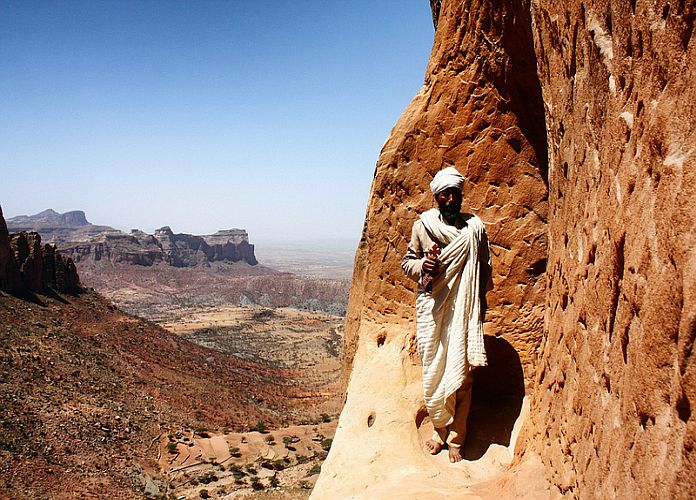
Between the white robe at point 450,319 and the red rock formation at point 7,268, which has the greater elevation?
the white robe at point 450,319

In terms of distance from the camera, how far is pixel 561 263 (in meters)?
3.24

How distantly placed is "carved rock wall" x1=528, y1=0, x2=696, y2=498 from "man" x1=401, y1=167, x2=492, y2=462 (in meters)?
0.67

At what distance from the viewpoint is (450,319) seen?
3816 mm

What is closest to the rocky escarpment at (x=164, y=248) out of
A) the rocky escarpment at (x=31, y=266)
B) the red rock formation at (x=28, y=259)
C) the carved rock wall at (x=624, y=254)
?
the rocky escarpment at (x=31, y=266)

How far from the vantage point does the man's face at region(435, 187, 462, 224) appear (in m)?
3.65

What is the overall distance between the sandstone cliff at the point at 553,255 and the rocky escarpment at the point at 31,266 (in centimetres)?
3707

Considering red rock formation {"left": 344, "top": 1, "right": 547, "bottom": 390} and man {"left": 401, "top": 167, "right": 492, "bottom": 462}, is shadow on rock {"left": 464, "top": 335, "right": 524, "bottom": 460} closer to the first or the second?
red rock formation {"left": 344, "top": 1, "right": 547, "bottom": 390}

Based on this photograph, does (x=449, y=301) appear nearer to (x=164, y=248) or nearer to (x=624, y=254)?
(x=624, y=254)

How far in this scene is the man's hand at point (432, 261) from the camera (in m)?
3.65

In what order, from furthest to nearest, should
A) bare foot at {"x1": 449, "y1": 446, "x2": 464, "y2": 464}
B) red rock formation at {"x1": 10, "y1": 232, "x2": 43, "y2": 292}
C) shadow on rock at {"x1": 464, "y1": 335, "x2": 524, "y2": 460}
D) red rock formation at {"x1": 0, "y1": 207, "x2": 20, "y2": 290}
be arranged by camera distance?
1. red rock formation at {"x1": 10, "y1": 232, "x2": 43, "y2": 292}
2. red rock formation at {"x1": 0, "y1": 207, "x2": 20, "y2": 290}
3. shadow on rock at {"x1": 464, "y1": 335, "x2": 524, "y2": 460}
4. bare foot at {"x1": 449, "y1": 446, "x2": 464, "y2": 464}

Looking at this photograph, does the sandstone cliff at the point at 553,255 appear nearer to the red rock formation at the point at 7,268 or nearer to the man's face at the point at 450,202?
the man's face at the point at 450,202

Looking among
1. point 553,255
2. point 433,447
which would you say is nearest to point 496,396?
point 433,447

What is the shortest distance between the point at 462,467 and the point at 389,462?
65cm

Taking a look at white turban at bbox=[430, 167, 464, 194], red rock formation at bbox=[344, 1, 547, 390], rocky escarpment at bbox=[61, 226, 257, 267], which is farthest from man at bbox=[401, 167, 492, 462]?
rocky escarpment at bbox=[61, 226, 257, 267]
